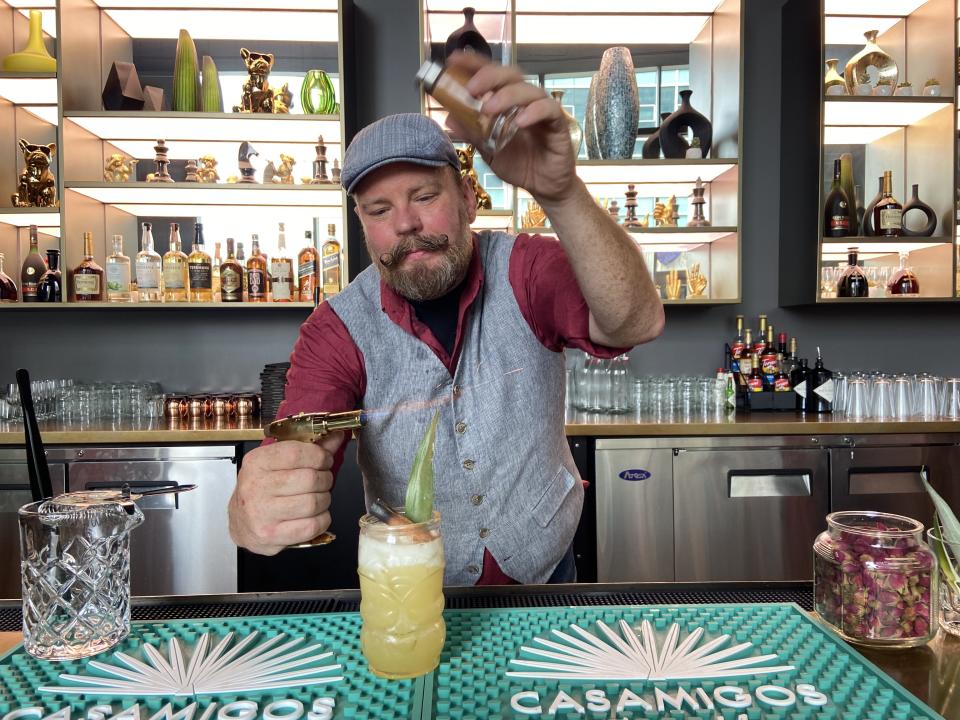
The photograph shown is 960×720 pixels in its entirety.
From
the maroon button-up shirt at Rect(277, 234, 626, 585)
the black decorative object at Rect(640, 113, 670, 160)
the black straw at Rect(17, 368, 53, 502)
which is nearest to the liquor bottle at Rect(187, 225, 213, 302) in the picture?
the maroon button-up shirt at Rect(277, 234, 626, 585)

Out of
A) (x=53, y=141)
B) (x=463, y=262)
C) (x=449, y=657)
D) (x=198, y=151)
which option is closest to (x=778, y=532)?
(x=463, y=262)

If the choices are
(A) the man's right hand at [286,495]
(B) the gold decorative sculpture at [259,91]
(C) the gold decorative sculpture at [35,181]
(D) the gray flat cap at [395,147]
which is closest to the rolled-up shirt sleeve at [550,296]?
(D) the gray flat cap at [395,147]

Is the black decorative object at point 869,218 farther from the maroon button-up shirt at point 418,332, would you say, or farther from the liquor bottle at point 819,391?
the maroon button-up shirt at point 418,332

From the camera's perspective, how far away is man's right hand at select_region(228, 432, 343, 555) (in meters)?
0.85

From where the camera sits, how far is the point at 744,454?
262 cm

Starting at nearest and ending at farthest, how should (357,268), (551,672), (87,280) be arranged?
(551,672) → (87,280) → (357,268)

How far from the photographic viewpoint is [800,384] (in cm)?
310

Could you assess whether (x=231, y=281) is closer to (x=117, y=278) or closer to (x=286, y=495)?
(x=117, y=278)

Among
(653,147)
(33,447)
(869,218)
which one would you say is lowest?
(33,447)

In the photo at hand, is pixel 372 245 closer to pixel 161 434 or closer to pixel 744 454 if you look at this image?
pixel 161 434

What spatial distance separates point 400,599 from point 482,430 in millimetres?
659

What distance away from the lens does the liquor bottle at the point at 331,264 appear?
300 cm

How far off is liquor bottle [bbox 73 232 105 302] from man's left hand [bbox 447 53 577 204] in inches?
101

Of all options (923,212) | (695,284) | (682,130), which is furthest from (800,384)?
(682,130)
